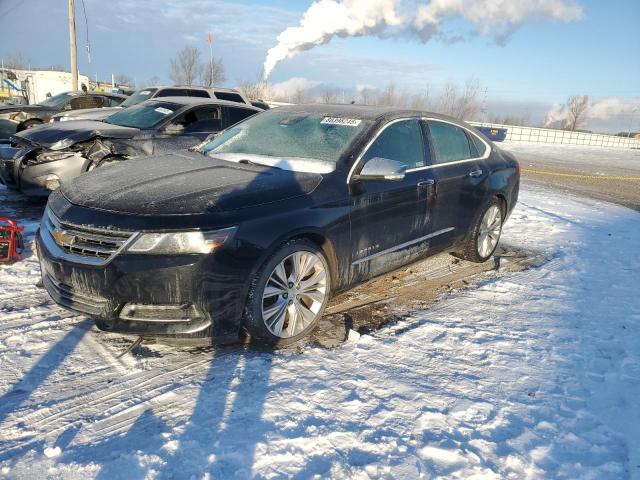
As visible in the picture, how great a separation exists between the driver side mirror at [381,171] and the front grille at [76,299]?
1876 millimetres

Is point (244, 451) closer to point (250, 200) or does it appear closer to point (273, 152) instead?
point (250, 200)

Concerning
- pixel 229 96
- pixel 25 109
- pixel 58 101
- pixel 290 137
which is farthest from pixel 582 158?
pixel 290 137

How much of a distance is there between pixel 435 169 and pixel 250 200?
2.01 metres

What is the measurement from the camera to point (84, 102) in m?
12.5

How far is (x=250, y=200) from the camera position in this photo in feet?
9.71

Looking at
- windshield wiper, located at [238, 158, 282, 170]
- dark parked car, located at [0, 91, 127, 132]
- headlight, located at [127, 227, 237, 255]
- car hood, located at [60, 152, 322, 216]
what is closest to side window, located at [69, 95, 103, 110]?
dark parked car, located at [0, 91, 127, 132]

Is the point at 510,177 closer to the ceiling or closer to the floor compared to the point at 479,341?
closer to the ceiling

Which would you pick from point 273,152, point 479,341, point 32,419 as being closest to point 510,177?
point 479,341

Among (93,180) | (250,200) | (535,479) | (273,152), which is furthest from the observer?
(273,152)

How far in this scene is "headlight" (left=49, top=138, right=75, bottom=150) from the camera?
6176 millimetres

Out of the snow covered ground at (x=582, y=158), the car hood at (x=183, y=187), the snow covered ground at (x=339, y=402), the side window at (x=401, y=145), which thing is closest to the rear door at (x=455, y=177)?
the side window at (x=401, y=145)

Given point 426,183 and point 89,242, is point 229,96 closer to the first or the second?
point 426,183

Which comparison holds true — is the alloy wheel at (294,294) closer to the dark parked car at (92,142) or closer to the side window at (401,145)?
the side window at (401,145)

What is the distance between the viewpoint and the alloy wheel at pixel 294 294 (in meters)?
3.07
